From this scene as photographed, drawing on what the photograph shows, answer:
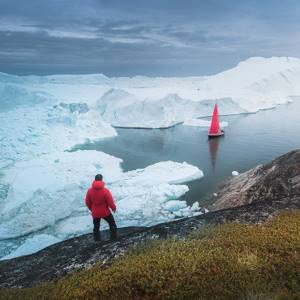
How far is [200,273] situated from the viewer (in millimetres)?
6523

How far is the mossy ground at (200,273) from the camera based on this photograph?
6.15 metres

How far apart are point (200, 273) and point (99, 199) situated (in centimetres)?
344

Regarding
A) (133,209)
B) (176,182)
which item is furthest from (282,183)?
(176,182)

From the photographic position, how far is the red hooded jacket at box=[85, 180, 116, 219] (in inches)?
354

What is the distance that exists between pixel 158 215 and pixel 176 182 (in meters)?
7.15

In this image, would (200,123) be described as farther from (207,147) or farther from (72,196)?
(72,196)

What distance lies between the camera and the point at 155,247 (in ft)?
25.4

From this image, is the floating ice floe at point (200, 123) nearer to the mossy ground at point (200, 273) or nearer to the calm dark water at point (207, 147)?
the calm dark water at point (207, 147)

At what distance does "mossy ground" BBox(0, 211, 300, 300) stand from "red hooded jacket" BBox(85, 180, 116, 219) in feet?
5.59

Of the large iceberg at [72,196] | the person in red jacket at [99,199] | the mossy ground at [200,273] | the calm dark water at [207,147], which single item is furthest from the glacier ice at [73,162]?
the mossy ground at [200,273]

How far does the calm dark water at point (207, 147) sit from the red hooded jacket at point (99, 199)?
12821mm

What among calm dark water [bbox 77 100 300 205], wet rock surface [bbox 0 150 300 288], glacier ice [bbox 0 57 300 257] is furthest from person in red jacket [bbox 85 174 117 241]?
calm dark water [bbox 77 100 300 205]

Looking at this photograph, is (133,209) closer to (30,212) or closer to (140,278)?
(30,212)

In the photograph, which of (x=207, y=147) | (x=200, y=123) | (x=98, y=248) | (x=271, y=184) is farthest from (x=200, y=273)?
(x=200, y=123)
